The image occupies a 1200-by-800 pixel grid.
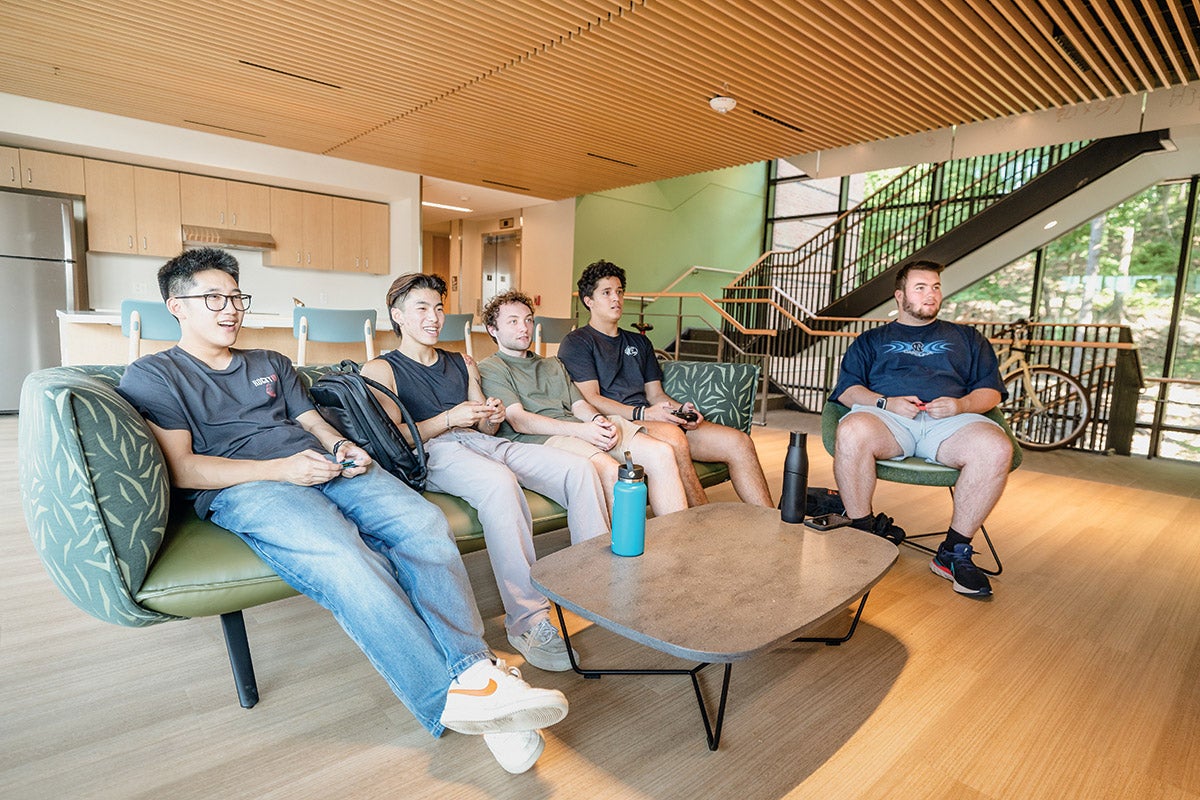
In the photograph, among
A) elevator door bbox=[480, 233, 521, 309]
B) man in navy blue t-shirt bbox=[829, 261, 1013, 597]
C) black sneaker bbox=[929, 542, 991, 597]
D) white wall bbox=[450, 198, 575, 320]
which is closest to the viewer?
Answer: black sneaker bbox=[929, 542, 991, 597]

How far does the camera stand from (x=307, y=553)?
1445 millimetres

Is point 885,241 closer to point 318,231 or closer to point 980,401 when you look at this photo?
point 980,401

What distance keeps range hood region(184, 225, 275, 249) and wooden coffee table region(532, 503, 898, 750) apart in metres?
6.38

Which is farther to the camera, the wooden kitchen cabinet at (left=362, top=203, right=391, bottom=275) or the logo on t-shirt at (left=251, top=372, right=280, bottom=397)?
the wooden kitchen cabinet at (left=362, top=203, right=391, bottom=275)

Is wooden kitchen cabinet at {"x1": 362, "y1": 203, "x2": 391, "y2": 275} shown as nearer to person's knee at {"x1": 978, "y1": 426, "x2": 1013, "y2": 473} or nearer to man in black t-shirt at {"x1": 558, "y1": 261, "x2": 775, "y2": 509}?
man in black t-shirt at {"x1": 558, "y1": 261, "x2": 775, "y2": 509}

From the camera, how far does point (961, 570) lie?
2.42 m

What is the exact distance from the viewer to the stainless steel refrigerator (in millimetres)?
5258

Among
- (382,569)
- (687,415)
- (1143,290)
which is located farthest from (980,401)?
(1143,290)

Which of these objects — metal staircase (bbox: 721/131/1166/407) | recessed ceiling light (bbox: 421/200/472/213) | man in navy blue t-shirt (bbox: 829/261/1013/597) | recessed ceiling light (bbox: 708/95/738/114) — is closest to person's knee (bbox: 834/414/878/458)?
man in navy blue t-shirt (bbox: 829/261/1013/597)

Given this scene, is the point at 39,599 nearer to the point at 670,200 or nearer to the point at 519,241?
the point at 519,241

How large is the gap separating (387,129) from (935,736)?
5.91 meters

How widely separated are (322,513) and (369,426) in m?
0.43

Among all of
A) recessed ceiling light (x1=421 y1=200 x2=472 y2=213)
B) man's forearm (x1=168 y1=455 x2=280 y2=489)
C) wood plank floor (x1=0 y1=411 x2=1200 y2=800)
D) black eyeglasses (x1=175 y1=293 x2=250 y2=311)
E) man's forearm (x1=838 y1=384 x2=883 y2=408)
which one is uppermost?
recessed ceiling light (x1=421 y1=200 x2=472 y2=213)

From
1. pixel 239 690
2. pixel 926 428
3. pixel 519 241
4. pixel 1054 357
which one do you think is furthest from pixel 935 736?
pixel 519 241
